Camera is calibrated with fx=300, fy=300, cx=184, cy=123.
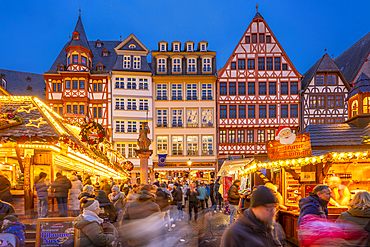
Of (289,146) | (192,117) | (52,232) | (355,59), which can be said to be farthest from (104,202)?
(355,59)

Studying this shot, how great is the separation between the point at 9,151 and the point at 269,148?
852 centimetres

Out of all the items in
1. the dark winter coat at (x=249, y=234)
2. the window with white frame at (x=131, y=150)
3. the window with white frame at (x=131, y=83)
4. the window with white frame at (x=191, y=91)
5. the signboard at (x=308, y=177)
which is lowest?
the window with white frame at (x=131, y=150)

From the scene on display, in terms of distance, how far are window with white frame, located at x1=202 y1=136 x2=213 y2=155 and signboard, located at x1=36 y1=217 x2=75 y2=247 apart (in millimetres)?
26260

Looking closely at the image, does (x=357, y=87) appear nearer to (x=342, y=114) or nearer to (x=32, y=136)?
(x=32, y=136)

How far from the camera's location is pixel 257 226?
230cm

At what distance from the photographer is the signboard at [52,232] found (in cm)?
534

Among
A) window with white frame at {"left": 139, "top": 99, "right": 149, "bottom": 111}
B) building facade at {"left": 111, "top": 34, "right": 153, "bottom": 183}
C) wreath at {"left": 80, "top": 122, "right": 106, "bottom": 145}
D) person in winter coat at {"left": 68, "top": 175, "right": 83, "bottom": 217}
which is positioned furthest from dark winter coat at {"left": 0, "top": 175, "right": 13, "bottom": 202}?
window with white frame at {"left": 139, "top": 99, "right": 149, "bottom": 111}

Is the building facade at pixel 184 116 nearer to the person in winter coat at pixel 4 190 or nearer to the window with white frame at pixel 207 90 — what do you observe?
the window with white frame at pixel 207 90

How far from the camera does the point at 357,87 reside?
12.1 metres

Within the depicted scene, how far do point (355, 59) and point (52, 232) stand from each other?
115 feet

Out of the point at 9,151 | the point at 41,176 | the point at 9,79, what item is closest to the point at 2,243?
the point at 41,176

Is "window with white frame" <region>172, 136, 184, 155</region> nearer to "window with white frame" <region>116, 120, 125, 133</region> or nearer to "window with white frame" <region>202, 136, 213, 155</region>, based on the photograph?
"window with white frame" <region>202, 136, 213, 155</region>

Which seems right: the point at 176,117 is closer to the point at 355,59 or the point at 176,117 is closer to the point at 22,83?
the point at 355,59

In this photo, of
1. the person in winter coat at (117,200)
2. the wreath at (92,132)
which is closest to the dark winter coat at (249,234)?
the person in winter coat at (117,200)
